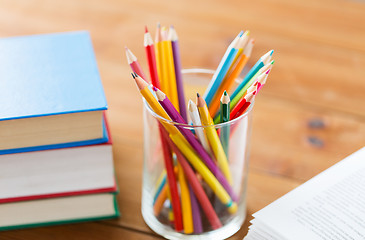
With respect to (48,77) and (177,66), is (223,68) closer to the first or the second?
(177,66)

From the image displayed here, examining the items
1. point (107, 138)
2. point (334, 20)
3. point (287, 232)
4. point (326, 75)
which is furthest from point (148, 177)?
point (334, 20)

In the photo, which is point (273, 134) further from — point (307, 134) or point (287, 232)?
point (287, 232)

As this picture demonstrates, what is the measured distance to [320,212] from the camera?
2.20 ft

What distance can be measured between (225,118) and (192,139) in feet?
0.14

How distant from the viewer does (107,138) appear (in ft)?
2.25

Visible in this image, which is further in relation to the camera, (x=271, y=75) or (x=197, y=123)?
(x=271, y=75)

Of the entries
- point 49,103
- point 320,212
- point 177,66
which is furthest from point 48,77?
point 320,212

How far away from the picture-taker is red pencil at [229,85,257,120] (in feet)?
1.98

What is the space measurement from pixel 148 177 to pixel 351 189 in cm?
25

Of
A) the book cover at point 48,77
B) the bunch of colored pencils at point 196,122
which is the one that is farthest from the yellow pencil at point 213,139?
the book cover at point 48,77

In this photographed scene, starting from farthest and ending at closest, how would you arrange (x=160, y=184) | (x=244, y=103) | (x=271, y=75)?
1. (x=271, y=75)
2. (x=160, y=184)
3. (x=244, y=103)

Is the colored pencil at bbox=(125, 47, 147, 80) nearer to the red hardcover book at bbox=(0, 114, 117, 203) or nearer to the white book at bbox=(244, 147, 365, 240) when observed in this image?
the red hardcover book at bbox=(0, 114, 117, 203)

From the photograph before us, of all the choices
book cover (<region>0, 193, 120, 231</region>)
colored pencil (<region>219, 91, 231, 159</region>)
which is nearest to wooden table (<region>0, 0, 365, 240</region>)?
book cover (<region>0, 193, 120, 231</region>)

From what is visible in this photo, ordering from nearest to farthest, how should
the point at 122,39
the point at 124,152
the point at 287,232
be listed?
1. the point at 287,232
2. the point at 124,152
3. the point at 122,39
